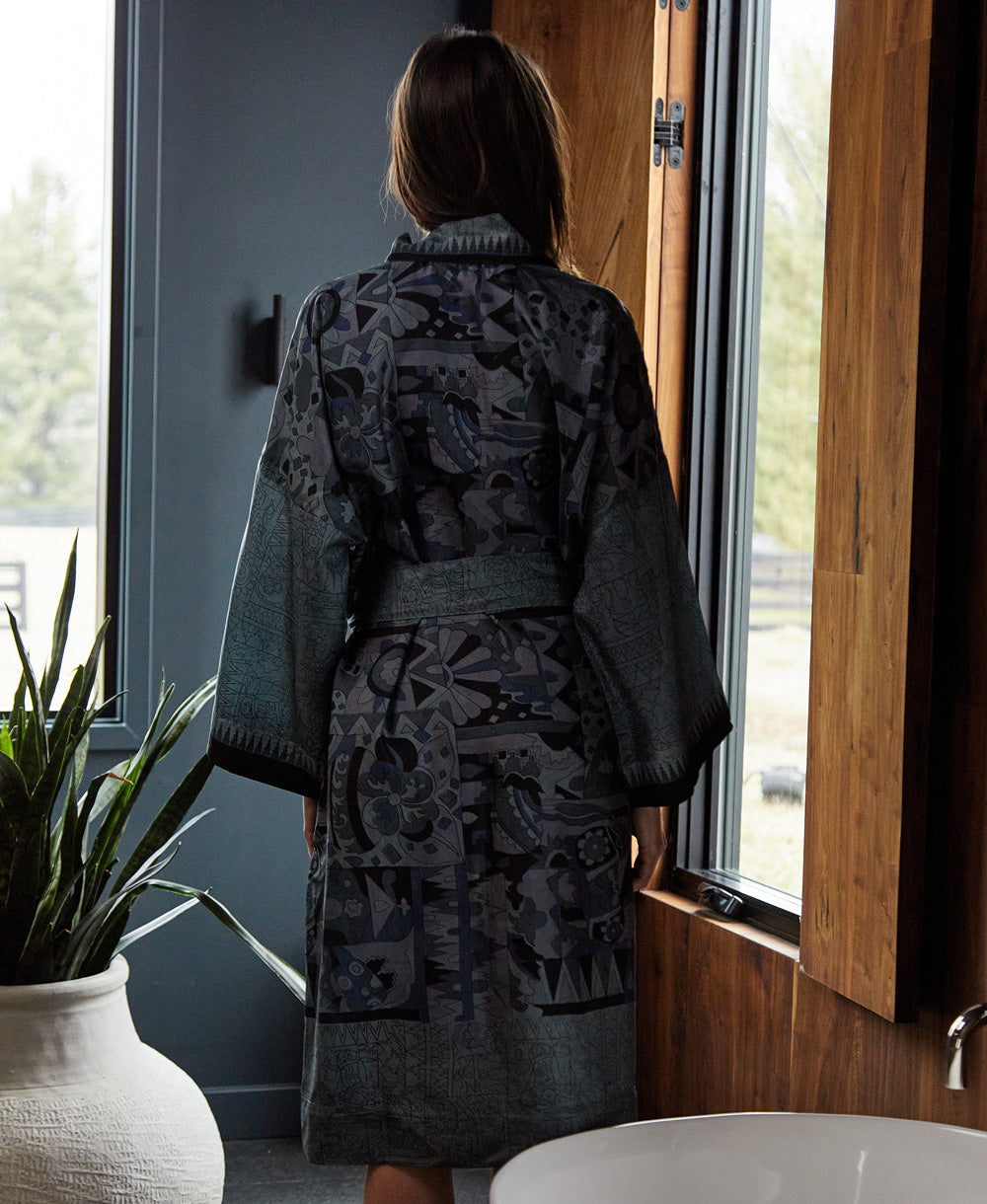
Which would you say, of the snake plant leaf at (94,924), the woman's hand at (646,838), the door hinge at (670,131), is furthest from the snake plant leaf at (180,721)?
the door hinge at (670,131)

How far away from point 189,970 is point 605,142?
175 centimetres

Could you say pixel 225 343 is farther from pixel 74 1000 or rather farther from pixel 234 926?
pixel 74 1000

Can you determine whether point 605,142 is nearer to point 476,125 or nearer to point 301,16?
point 301,16

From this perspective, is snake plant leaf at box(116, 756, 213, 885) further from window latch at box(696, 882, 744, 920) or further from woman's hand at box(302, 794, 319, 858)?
window latch at box(696, 882, 744, 920)

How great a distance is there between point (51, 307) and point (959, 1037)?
2148mm

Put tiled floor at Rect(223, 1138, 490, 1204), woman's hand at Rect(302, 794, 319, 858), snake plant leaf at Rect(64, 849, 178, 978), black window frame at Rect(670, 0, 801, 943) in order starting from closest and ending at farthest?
woman's hand at Rect(302, 794, 319, 858), snake plant leaf at Rect(64, 849, 178, 978), black window frame at Rect(670, 0, 801, 943), tiled floor at Rect(223, 1138, 490, 1204)

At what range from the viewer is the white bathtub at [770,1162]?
3.11ft

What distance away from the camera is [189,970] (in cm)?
254

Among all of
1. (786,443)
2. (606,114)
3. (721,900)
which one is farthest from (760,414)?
(721,900)

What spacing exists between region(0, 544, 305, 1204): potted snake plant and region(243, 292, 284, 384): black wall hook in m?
0.77

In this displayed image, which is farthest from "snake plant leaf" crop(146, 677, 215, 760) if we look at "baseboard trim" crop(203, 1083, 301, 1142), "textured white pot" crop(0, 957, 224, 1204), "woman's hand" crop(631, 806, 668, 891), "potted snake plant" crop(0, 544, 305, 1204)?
"baseboard trim" crop(203, 1083, 301, 1142)

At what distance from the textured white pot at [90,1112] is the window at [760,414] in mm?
892

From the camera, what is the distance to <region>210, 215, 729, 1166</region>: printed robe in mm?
1333

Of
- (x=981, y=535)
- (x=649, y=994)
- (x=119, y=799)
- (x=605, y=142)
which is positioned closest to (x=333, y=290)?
(x=981, y=535)
